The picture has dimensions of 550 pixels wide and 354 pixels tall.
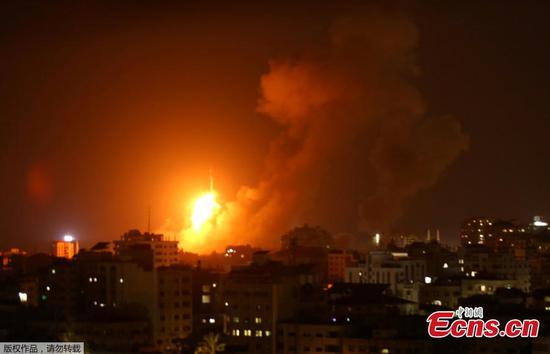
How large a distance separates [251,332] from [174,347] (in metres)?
1.00

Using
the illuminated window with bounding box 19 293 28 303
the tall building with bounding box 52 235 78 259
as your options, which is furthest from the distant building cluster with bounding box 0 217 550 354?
the tall building with bounding box 52 235 78 259

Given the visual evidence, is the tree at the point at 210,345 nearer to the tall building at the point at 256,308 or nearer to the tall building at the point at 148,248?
the tall building at the point at 256,308

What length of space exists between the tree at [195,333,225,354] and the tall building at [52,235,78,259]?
9.29m

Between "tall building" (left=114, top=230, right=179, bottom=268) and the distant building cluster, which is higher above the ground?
"tall building" (left=114, top=230, right=179, bottom=268)

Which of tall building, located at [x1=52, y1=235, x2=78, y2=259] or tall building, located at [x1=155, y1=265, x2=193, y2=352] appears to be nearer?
tall building, located at [x1=155, y1=265, x2=193, y2=352]

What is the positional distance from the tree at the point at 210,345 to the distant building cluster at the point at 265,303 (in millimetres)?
17

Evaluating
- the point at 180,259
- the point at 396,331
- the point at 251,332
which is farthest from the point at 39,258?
the point at 396,331

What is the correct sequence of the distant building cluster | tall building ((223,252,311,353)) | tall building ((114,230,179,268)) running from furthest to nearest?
1. tall building ((114,230,179,268))
2. tall building ((223,252,311,353))
3. the distant building cluster

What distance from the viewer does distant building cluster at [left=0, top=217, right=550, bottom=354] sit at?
33.3ft

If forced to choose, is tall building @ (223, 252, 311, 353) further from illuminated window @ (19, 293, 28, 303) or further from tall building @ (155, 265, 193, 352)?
illuminated window @ (19, 293, 28, 303)

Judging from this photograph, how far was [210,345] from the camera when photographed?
34.2ft

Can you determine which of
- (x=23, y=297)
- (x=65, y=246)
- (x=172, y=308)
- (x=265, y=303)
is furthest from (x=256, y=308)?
(x=65, y=246)

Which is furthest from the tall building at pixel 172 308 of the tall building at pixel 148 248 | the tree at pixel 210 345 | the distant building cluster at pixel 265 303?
the tall building at pixel 148 248

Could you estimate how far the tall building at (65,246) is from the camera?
1972 cm
